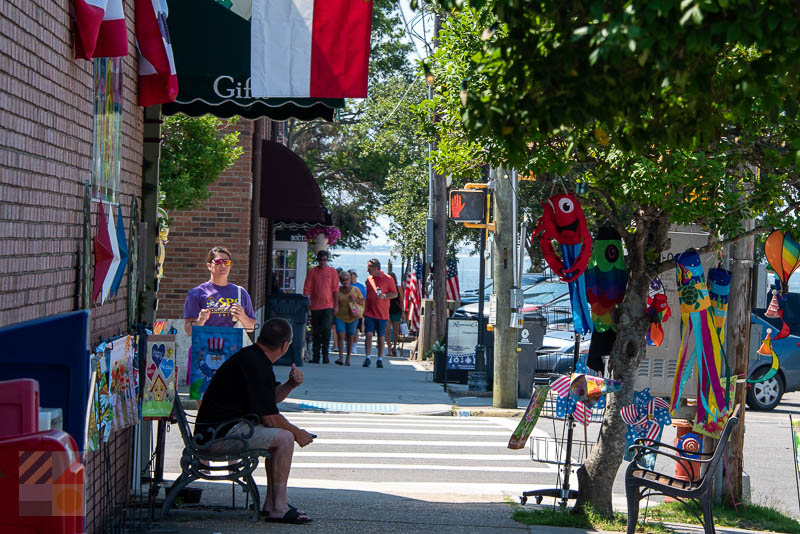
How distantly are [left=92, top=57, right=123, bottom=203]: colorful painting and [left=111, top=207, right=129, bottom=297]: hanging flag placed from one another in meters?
0.16

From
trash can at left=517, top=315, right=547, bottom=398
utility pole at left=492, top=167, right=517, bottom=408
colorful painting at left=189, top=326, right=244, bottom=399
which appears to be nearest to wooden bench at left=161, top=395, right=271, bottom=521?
colorful painting at left=189, top=326, right=244, bottom=399

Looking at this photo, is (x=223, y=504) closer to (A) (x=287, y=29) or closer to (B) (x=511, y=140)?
(A) (x=287, y=29)

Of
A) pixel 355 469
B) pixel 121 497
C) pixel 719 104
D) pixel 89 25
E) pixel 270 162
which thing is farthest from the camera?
pixel 270 162

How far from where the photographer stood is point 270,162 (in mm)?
18297

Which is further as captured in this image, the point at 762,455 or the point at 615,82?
the point at 762,455

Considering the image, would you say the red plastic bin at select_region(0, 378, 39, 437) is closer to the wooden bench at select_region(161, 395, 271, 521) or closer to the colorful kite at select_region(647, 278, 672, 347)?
the wooden bench at select_region(161, 395, 271, 521)

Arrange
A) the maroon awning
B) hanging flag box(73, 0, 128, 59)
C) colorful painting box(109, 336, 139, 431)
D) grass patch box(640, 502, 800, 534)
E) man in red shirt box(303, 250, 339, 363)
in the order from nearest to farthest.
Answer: hanging flag box(73, 0, 128, 59) → colorful painting box(109, 336, 139, 431) → grass patch box(640, 502, 800, 534) → the maroon awning → man in red shirt box(303, 250, 339, 363)

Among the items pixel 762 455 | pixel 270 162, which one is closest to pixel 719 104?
pixel 762 455

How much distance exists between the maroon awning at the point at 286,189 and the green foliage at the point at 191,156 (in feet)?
11.4

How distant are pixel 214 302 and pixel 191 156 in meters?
4.08

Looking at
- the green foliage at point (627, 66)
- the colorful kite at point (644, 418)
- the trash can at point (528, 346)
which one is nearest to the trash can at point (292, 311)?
the trash can at point (528, 346)

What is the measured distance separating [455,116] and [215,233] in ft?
28.4

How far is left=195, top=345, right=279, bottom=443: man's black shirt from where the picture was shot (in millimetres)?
7480

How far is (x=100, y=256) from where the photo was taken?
6371 millimetres
